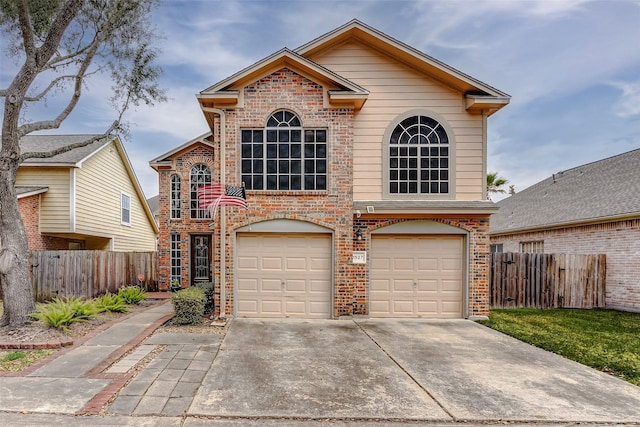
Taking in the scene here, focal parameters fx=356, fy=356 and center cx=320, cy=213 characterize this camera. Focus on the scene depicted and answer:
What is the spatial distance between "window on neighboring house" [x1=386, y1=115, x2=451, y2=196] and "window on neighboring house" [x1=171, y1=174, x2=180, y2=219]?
9023mm

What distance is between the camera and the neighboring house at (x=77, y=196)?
535 inches

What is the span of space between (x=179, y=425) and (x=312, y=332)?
4.30 metres

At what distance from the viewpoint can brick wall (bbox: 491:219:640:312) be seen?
37.4 feet

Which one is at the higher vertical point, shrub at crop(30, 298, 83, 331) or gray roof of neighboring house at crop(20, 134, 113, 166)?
gray roof of neighboring house at crop(20, 134, 113, 166)

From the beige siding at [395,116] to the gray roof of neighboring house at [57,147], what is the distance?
10.1m

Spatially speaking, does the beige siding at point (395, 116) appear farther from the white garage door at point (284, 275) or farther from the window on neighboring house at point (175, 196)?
the window on neighboring house at point (175, 196)

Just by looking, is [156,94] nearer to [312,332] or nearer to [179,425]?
[312,332]

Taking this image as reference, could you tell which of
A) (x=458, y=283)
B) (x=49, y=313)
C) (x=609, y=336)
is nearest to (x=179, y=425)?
(x=49, y=313)

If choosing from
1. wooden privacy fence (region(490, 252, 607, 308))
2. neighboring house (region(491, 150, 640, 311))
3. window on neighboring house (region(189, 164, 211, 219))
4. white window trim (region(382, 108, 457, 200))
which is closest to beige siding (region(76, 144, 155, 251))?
window on neighboring house (region(189, 164, 211, 219))

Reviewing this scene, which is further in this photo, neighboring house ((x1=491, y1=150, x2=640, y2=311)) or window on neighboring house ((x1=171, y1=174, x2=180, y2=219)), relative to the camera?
window on neighboring house ((x1=171, y1=174, x2=180, y2=219))

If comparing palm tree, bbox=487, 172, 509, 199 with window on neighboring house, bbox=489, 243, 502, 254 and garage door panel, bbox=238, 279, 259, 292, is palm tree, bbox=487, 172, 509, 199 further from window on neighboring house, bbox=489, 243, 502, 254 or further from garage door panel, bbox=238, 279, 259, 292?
garage door panel, bbox=238, 279, 259, 292

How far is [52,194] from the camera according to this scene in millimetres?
13766

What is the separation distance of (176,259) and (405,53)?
11337 mm

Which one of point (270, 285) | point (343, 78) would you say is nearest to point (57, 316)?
point (270, 285)
